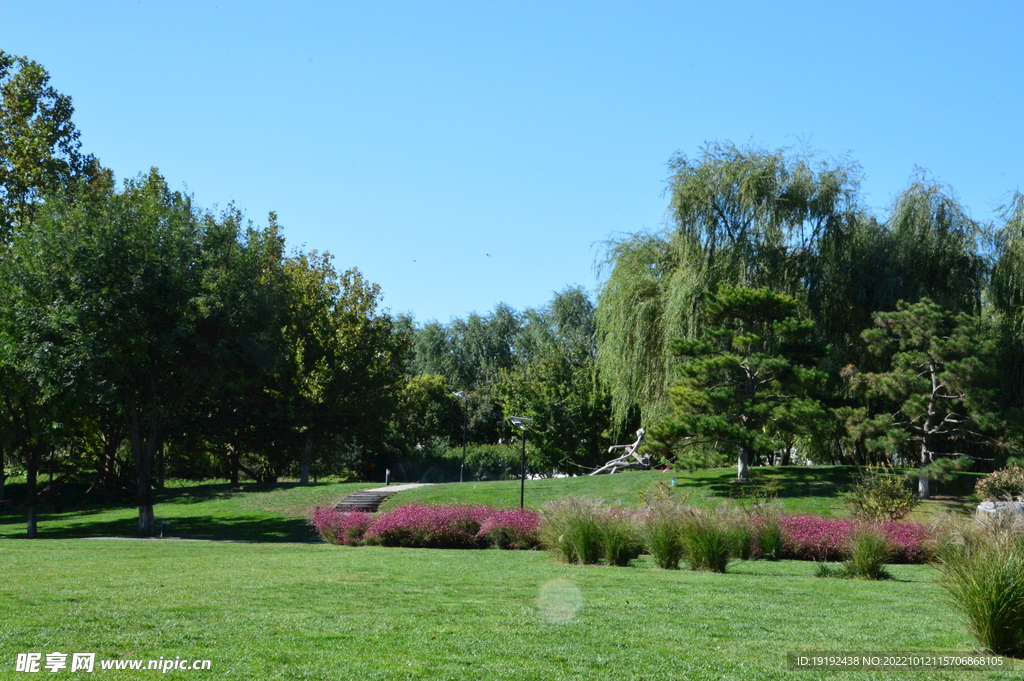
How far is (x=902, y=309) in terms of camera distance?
31031mm

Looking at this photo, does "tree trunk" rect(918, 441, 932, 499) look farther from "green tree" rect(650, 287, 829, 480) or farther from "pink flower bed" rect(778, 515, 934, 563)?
"pink flower bed" rect(778, 515, 934, 563)

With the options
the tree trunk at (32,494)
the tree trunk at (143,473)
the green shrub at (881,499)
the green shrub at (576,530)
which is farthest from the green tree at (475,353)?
the green shrub at (576,530)

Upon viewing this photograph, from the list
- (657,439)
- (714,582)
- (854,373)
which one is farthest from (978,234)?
(714,582)

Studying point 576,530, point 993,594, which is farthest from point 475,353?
point 993,594

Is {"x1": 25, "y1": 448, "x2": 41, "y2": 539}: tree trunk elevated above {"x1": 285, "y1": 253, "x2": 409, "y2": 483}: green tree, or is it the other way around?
{"x1": 285, "y1": 253, "x2": 409, "y2": 483}: green tree

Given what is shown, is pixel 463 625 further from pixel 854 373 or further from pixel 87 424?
pixel 87 424

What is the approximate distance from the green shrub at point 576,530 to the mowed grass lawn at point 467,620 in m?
0.64

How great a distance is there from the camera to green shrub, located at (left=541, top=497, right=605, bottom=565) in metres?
15.1

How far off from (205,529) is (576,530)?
1991cm

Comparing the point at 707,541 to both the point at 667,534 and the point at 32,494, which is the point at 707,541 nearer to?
the point at 667,534

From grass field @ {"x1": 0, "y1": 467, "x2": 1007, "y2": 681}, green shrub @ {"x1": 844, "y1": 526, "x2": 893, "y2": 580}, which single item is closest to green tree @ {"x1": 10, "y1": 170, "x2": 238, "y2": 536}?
grass field @ {"x1": 0, "y1": 467, "x2": 1007, "y2": 681}

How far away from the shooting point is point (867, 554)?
46.4 ft

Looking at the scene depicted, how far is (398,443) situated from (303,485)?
1203cm

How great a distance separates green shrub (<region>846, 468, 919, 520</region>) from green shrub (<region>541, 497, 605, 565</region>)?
844cm
